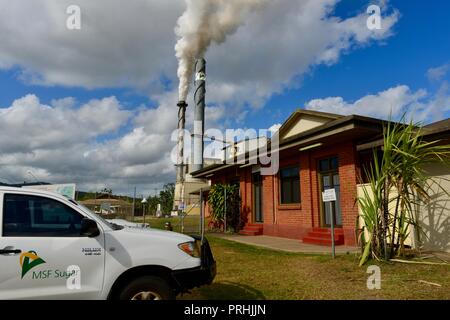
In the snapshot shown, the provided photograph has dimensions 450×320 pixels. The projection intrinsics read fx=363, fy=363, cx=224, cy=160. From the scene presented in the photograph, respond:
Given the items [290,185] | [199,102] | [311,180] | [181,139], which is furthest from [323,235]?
[181,139]

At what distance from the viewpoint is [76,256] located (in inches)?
159

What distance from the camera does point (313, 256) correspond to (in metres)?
9.59

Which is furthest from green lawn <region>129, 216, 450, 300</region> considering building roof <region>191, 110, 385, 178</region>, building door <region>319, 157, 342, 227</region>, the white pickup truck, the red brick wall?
building roof <region>191, 110, 385, 178</region>

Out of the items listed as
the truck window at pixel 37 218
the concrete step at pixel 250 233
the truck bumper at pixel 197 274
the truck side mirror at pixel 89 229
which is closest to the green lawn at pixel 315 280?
the truck bumper at pixel 197 274

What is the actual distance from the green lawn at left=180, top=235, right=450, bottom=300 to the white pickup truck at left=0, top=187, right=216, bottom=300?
5.86ft

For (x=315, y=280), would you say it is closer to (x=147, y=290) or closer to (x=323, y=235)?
(x=147, y=290)

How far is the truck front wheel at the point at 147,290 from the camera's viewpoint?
13.5 feet

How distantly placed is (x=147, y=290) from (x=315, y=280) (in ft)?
12.8

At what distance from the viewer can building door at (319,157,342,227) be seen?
12625 millimetres

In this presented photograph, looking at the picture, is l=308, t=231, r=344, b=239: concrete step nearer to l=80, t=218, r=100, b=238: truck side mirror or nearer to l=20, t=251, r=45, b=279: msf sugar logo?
l=80, t=218, r=100, b=238: truck side mirror

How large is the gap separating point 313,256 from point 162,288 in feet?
20.6

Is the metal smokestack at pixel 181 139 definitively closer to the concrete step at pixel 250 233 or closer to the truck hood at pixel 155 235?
the concrete step at pixel 250 233
